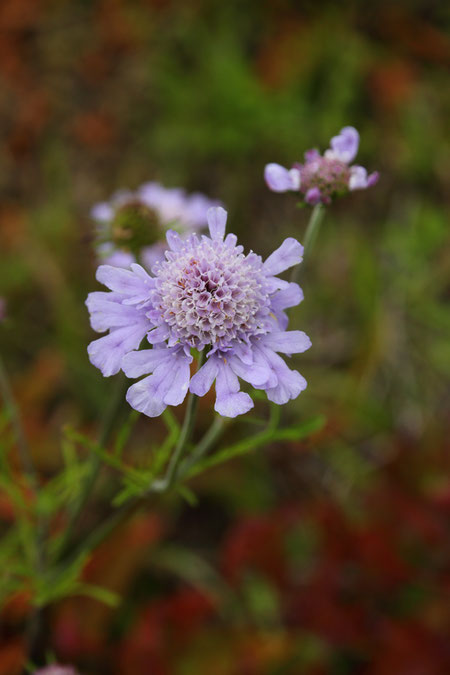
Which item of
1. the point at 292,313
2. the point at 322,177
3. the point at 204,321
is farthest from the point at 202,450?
the point at 292,313

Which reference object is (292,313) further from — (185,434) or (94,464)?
(185,434)

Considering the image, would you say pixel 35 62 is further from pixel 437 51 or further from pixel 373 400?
pixel 373 400

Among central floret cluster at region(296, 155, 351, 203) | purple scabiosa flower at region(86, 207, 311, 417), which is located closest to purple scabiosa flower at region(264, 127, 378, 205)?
central floret cluster at region(296, 155, 351, 203)

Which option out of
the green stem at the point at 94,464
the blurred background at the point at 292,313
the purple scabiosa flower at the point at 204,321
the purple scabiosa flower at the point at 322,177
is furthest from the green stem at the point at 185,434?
the blurred background at the point at 292,313

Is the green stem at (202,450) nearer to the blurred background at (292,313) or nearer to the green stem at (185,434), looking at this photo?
the green stem at (185,434)

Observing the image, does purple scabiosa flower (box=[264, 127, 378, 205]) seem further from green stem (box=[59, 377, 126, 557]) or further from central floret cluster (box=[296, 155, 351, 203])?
green stem (box=[59, 377, 126, 557])

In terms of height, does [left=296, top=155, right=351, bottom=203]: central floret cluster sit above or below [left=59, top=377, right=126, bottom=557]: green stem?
above

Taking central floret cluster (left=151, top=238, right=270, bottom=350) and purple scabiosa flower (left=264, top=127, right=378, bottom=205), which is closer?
central floret cluster (left=151, top=238, right=270, bottom=350)
